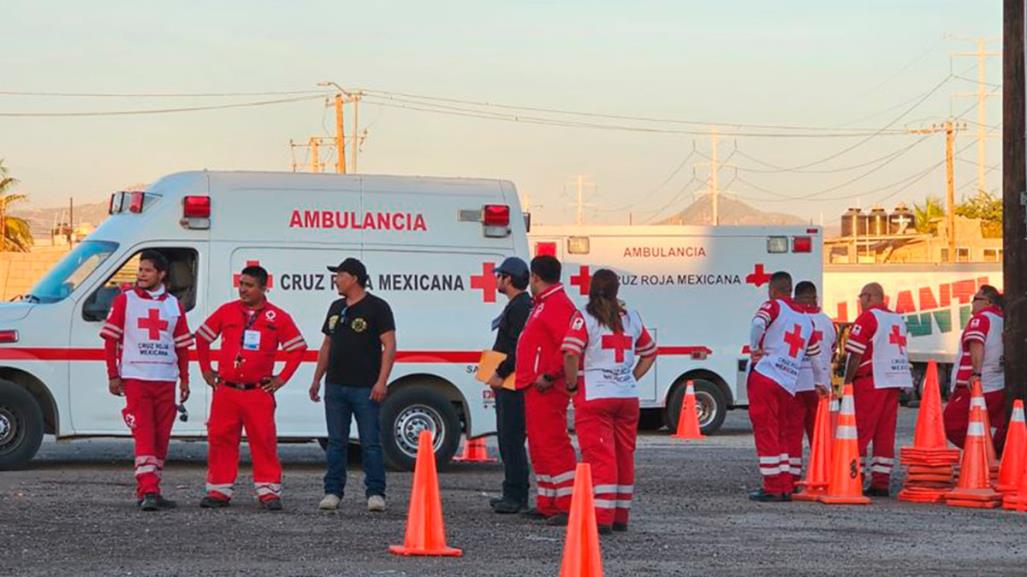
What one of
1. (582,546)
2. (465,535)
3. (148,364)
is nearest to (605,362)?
(465,535)

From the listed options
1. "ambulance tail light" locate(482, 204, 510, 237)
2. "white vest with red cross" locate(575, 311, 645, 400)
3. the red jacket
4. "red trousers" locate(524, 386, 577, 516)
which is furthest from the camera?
"ambulance tail light" locate(482, 204, 510, 237)

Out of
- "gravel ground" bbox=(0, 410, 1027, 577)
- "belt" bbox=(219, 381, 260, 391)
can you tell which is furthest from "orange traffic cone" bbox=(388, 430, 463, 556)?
"belt" bbox=(219, 381, 260, 391)

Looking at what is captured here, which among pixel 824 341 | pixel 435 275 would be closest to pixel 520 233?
pixel 435 275

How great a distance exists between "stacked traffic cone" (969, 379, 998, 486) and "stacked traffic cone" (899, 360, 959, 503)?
0.99 feet

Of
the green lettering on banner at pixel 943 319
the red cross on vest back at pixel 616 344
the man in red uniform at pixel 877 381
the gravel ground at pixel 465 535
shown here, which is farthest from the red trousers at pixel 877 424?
the green lettering on banner at pixel 943 319

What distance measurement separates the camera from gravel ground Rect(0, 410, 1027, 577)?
10.8 meters

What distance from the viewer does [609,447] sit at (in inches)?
492

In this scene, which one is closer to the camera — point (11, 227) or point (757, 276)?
point (757, 276)

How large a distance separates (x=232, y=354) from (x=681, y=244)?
12327mm

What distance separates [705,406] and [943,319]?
1467cm

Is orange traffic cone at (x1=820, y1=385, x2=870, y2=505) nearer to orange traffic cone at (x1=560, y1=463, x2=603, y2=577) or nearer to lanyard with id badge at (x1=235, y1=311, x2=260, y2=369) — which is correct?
lanyard with id badge at (x1=235, y1=311, x2=260, y2=369)

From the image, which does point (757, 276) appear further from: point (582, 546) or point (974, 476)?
point (582, 546)

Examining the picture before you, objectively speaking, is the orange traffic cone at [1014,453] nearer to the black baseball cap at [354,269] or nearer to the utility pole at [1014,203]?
the utility pole at [1014,203]

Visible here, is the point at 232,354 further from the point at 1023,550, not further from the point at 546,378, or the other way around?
the point at 1023,550
